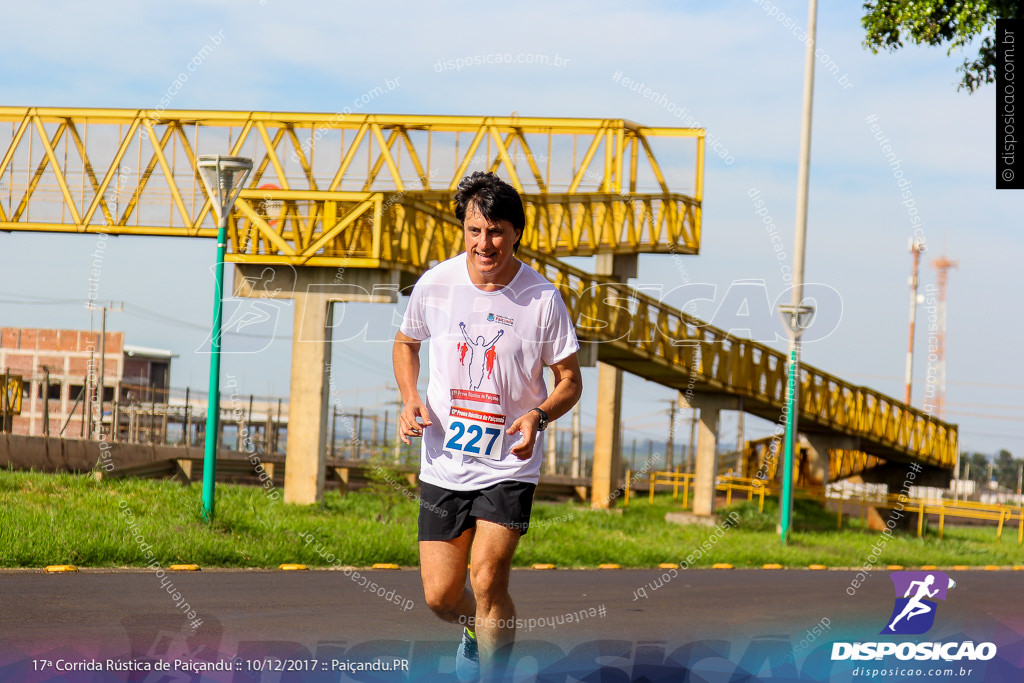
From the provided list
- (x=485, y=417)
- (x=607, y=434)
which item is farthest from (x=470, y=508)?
(x=607, y=434)

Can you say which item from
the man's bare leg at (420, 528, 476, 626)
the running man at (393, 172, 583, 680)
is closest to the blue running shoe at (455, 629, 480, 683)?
the running man at (393, 172, 583, 680)

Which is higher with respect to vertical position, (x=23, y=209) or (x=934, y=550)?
(x=23, y=209)

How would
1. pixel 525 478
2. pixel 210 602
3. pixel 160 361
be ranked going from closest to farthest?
pixel 525 478
pixel 210 602
pixel 160 361

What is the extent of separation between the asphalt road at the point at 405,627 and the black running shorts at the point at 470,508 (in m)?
1.28

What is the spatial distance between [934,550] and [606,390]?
25.2ft

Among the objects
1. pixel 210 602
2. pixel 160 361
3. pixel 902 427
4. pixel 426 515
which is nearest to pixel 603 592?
pixel 210 602

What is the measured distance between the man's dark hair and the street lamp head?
952 centimetres

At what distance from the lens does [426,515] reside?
6023 mm

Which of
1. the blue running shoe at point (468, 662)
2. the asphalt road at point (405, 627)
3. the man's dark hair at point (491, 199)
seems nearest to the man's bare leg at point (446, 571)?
the blue running shoe at point (468, 662)

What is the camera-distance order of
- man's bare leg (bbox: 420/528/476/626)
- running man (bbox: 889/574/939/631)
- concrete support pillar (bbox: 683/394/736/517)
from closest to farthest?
man's bare leg (bbox: 420/528/476/626), running man (bbox: 889/574/939/631), concrete support pillar (bbox: 683/394/736/517)

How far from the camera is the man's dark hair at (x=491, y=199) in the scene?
5.90m

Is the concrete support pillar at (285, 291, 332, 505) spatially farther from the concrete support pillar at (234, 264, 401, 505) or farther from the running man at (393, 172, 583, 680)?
the running man at (393, 172, 583, 680)

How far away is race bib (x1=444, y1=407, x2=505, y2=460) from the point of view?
5.85 meters

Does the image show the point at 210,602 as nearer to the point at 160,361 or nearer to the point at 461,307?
the point at 461,307
